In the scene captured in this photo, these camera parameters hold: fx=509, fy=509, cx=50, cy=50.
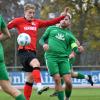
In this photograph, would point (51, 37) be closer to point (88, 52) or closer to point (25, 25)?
point (25, 25)

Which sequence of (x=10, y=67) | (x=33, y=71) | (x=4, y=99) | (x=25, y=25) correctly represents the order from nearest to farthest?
(x=33, y=71) → (x=25, y=25) → (x=4, y=99) → (x=10, y=67)

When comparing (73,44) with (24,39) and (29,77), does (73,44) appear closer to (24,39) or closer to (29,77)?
(29,77)

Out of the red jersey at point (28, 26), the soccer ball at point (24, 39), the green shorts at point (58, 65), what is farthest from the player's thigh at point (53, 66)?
the soccer ball at point (24, 39)

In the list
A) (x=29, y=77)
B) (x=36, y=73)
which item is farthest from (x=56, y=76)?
(x=36, y=73)

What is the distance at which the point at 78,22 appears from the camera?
3703cm

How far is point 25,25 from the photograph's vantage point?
39.1 feet

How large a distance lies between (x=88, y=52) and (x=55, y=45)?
17247mm

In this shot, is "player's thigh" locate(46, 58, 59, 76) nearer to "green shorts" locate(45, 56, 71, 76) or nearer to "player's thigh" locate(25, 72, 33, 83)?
"green shorts" locate(45, 56, 71, 76)

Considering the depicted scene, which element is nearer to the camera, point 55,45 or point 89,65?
point 55,45

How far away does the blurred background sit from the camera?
29.6 m

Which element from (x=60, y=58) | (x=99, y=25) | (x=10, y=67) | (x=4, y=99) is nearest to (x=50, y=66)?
(x=60, y=58)

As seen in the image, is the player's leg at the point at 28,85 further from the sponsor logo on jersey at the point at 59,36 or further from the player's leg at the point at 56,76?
the sponsor logo on jersey at the point at 59,36

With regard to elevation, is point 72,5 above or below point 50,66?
below

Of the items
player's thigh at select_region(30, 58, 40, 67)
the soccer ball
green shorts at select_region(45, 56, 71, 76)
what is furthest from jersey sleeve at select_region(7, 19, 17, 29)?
green shorts at select_region(45, 56, 71, 76)
